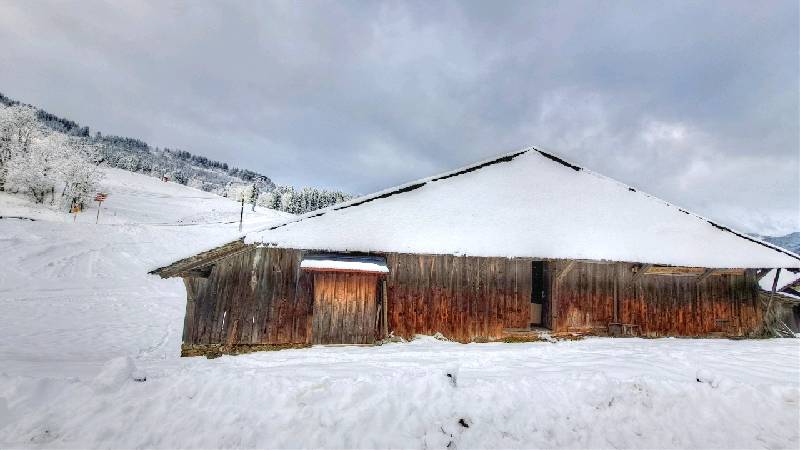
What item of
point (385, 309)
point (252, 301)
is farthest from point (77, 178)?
point (385, 309)

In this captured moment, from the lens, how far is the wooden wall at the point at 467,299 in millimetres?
10219

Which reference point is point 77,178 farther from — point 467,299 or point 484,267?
point 484,267

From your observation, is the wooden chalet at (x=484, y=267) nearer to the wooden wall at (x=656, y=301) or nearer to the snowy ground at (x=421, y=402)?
the wooden wall at (x=656, y=301)

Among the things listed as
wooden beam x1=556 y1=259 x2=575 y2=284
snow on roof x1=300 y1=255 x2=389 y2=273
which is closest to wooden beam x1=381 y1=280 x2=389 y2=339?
snow on roof x1=300 y1=255 x2=389 y2=273

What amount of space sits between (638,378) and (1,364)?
38.4 feet

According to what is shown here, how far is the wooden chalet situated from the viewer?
33.6 ft

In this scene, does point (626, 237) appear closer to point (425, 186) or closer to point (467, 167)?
point (467, 167)

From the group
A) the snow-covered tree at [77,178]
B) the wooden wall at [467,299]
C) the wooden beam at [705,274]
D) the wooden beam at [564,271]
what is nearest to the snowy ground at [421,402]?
the wooden wall at [467,299]

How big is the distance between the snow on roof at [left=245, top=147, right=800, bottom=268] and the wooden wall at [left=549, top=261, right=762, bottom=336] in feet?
3.68

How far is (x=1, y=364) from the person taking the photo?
6.73m

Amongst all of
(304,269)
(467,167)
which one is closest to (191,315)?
(304,269)

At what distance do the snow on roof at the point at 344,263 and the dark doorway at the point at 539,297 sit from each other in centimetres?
603

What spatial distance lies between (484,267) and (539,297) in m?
4.82

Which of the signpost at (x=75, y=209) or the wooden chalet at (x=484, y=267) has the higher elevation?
the signpost at (x=75, y=209)
